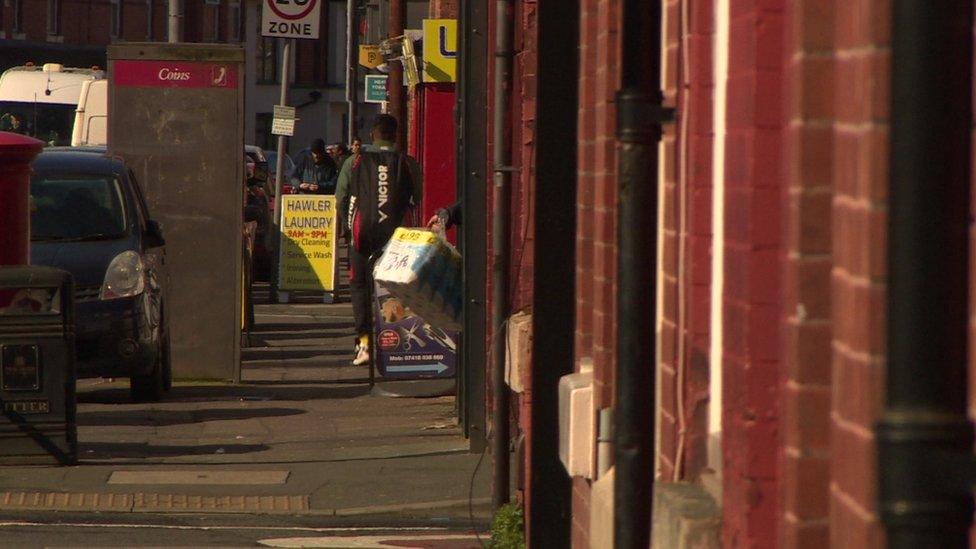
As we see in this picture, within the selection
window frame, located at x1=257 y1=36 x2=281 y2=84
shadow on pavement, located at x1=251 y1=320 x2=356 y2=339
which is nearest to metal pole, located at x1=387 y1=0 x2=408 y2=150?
shadow on pavement, located at x1=251 y1=320 x2=356 y2=339

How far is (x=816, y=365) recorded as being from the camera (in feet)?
8.28

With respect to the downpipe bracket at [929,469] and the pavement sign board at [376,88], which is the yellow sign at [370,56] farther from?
the downpipe bracket at [929,469]

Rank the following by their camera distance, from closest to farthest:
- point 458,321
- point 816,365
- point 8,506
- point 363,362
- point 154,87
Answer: point 816,365
point 8,506
point 458,321
point 154,87
point 363,362

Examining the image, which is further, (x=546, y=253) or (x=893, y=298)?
(x=546, y=253)

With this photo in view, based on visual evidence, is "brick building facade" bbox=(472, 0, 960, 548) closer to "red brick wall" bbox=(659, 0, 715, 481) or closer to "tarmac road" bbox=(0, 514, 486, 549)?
"red brick wall" bbox=(659, 0, 715, 481)

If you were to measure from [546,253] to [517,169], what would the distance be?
5.71ft

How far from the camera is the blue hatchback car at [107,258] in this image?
12.6 m

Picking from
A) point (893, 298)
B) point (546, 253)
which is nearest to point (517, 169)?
point (546, 253)

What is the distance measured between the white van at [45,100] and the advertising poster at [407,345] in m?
15.1

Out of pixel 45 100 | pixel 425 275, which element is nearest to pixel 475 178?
pixel 425 275

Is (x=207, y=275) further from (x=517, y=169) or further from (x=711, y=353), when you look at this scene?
(x=711, y=353)

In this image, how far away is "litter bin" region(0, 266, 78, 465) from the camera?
9766 millimetres

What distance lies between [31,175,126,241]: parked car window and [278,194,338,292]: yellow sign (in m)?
8.04

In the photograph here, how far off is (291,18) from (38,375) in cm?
1055
